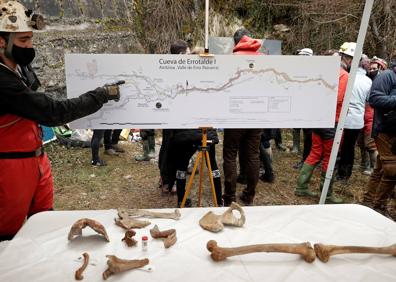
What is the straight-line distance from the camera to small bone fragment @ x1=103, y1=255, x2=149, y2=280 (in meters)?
1.70

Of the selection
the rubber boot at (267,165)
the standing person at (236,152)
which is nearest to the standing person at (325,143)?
the rubber boot at (267,165)

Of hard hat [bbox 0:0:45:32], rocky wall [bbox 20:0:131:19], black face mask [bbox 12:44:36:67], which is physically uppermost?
rocky wall [bbox 20:0:131:19]

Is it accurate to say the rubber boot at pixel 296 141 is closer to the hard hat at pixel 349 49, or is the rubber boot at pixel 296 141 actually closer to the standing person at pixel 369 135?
the standing person at pixel 369 135

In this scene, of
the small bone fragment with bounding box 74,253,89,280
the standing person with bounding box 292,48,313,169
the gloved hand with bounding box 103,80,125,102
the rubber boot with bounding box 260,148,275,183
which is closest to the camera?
the small bone fragment with bounding box 74,253,89,280

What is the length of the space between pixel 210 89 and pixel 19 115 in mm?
1518

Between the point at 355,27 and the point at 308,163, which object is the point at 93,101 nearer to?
the point at 308,163

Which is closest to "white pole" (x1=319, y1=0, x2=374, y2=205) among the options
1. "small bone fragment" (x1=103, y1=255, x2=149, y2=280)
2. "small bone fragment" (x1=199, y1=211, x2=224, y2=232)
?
"small bone fragment" (x1=199, y1=211, x2=224, y2=232)

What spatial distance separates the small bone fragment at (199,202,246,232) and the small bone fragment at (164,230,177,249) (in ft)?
0.73

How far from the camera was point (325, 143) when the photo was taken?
422 centimetres

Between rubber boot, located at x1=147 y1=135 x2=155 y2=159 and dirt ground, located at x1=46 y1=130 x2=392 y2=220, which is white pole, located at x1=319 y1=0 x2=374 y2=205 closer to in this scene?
dirt ground, located at x1=46 y1=130 x2=392 y2=220

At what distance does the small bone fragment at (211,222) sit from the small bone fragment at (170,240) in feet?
0.73

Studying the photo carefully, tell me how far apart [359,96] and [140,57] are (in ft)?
10.1

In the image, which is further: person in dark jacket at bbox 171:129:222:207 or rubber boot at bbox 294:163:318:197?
rubber boot at bbox 294:163:318:197

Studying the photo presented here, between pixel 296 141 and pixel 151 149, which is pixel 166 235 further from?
pixel 296 141
